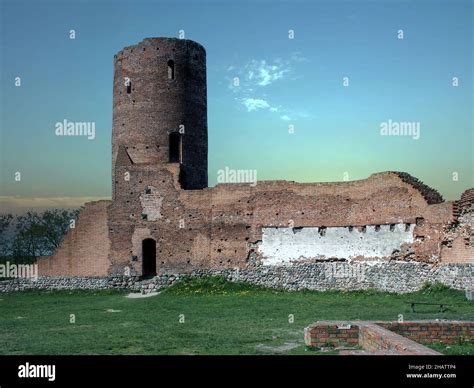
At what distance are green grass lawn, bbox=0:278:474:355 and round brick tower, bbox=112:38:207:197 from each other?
6.44 meters

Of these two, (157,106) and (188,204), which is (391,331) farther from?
(157,106)

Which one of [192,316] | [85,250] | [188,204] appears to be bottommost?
[192,316]

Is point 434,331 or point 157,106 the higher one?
point 157,106

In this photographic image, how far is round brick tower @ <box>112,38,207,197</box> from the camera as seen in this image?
26.9m

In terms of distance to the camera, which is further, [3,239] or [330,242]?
[3,239]

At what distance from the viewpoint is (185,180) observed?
26.1 metres

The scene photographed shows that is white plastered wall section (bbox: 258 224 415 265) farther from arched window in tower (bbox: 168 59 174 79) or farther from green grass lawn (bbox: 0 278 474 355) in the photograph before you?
arched window in tower (bbox: 168 59 174 79)

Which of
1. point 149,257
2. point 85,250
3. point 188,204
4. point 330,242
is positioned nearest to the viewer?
point 330,242

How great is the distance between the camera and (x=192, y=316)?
1590 centimetres

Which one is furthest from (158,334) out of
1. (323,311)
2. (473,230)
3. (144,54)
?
(144,54)

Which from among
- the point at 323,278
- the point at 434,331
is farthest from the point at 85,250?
the point at 434,331

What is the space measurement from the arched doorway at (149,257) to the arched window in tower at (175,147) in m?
3.97

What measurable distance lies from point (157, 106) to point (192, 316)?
13.4 m
